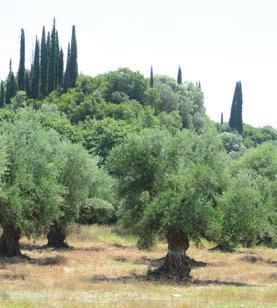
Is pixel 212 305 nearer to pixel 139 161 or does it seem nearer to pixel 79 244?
pixel 139 161

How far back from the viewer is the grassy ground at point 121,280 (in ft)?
79.9

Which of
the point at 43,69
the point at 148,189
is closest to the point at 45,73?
the point at 43,69

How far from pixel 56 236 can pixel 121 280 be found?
21.9m

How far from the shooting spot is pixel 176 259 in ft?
116

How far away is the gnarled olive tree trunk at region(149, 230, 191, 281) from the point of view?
3506cm

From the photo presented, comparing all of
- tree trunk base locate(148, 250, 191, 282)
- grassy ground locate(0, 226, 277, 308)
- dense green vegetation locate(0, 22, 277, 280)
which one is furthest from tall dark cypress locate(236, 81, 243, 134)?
tree trunk base locate(148, 250, 191, 282)

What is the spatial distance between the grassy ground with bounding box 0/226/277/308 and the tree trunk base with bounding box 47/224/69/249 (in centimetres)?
130

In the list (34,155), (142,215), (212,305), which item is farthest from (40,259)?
(212,305)

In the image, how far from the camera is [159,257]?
50375 millimetres

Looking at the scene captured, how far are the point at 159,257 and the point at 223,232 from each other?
16.2 metres

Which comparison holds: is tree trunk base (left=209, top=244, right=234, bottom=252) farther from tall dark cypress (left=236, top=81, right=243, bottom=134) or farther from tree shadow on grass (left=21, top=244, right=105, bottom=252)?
tall dark cypress (left=236, top=81, right=243, bottom=134)

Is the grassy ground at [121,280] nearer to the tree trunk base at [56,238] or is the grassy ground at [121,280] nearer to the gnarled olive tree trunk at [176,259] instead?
the gnarled olive tree trunk at [176,259]

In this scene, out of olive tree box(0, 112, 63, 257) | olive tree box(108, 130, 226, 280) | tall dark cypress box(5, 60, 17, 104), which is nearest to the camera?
olive tree box(108, 130, 226, 280)

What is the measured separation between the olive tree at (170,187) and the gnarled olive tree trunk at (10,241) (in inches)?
429
